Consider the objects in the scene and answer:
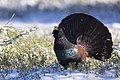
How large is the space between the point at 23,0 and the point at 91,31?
7.44 meters

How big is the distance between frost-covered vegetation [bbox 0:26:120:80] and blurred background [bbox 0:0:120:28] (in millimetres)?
4858

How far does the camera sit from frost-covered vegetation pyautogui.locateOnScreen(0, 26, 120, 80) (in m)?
6.89

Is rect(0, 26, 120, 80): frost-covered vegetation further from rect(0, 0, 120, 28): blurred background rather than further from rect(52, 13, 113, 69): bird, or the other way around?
rect(0, 0, 120, 28): blurred background

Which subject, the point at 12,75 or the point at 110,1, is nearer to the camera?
the point at 12,75

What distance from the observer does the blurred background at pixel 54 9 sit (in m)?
13.6

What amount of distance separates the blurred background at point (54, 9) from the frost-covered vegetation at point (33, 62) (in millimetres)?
4858

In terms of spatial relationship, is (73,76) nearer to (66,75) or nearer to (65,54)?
(66,75)

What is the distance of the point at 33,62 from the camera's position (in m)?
7.61

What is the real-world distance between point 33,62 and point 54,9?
273 inches

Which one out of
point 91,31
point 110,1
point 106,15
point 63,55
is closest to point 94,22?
point 91,31

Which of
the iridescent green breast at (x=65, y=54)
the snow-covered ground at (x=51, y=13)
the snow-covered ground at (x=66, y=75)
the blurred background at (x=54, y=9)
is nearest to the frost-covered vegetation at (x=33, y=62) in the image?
the snow-covered ground at (x=66, y=75)

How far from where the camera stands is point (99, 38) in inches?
298

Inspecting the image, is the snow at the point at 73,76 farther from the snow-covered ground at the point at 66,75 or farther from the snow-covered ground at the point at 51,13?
the snow-covered ground at the point at 51,13

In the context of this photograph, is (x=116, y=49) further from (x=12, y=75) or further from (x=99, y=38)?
(x=12, y=75)
